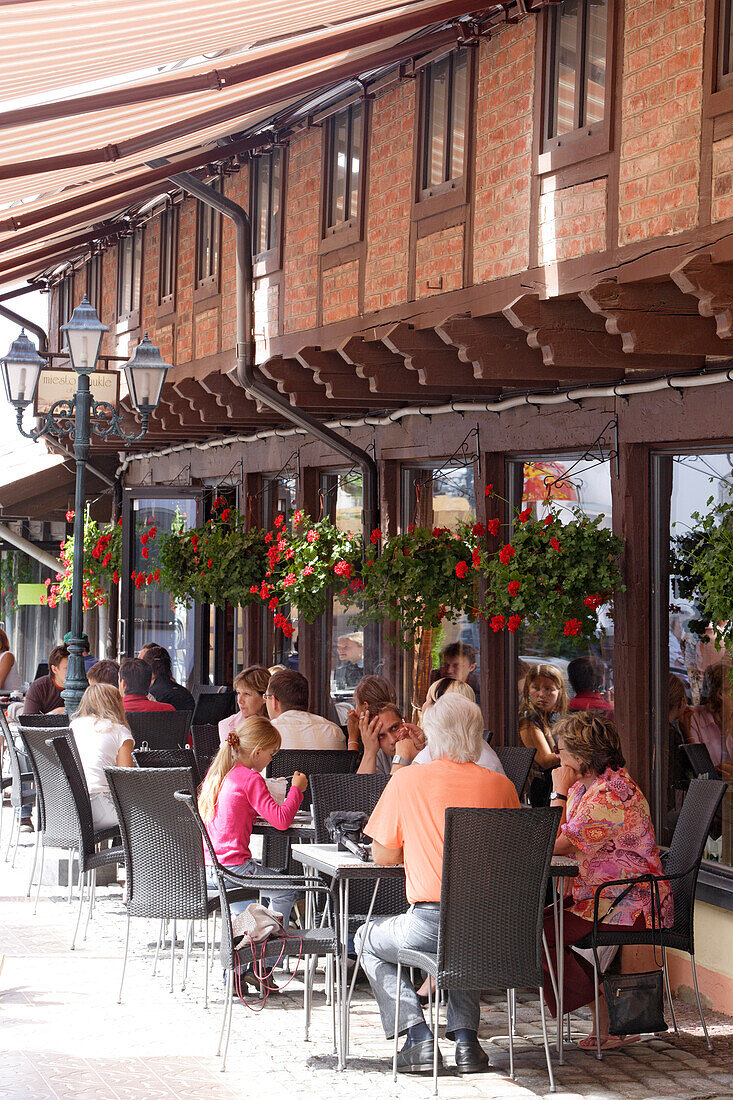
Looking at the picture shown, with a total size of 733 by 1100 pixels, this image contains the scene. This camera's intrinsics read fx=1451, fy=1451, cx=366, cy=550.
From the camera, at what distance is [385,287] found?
33.7 ft

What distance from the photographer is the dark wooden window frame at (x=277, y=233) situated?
12.2m

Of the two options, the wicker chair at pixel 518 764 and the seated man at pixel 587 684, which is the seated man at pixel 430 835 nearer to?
the wicker chair at pixel 518 764

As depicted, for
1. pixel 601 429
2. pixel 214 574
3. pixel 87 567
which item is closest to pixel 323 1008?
pixel 601 429

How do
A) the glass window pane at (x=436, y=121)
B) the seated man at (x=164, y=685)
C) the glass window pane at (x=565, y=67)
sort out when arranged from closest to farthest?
the glass window pane at (x=565, y=67), the glass window pane at (x=436, y=121), the seated man at (x=164, y=685)

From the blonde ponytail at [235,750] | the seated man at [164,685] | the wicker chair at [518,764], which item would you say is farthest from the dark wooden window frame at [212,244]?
the blonde ponytail at [235,750]

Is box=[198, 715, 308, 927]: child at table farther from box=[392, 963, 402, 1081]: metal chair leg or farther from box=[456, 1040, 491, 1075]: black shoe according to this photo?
box=[456, 1040, 491, 1075]: black shoe

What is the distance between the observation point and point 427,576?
30.8 feet

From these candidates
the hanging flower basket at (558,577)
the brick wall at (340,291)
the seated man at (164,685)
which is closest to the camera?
the hanging flower basket at (558,577)

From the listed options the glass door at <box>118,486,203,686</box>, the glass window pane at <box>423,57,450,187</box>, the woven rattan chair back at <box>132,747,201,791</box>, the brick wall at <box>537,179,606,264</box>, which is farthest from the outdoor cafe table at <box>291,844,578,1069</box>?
the glass door at <box>118,486,203,686</box>

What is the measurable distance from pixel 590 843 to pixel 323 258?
6402mm

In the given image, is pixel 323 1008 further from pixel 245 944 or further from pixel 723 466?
pixel 723 466

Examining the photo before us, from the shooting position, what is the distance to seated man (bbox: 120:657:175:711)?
10422 millimetres

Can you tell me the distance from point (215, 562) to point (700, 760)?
5864 mm

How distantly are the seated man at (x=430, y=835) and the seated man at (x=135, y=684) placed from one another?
191 inches
